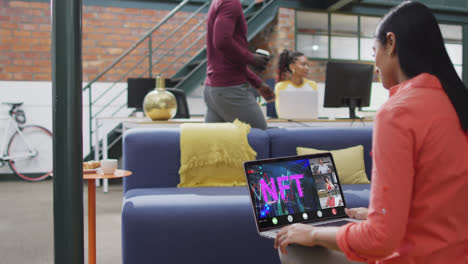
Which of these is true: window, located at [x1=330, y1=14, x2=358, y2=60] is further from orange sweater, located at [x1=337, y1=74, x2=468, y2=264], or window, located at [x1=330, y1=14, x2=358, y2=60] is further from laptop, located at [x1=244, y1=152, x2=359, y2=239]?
orange sweater, located at [x1=337, y1=74, x2=468, y2=264]

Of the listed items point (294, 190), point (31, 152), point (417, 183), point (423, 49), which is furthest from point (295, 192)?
point (31, 152)

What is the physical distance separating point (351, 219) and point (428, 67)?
0.58 metres

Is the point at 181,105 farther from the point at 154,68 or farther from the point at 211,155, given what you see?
the point at 154,68

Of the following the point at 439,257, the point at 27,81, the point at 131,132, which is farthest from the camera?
the point at 27,81

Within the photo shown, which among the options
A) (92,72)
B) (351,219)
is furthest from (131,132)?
(92,72)

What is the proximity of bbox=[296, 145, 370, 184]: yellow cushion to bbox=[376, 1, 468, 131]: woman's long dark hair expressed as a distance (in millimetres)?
1608

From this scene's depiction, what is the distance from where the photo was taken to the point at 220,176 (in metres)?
2.35

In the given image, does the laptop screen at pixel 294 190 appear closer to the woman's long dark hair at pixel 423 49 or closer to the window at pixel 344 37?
the woman's long dark hair at pixel 423 49

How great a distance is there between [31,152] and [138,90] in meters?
1.96

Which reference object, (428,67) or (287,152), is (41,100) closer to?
(287,152)

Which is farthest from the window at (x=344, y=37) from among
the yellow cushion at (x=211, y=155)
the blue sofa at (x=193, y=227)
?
the blue sofa at (x=193, y=227)

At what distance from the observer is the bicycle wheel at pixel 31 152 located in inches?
229

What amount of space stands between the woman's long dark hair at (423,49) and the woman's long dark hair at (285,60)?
134 inches

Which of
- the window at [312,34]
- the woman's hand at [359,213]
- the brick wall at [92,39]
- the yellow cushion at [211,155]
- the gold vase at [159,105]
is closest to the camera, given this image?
the woman's hand at [359,213]
